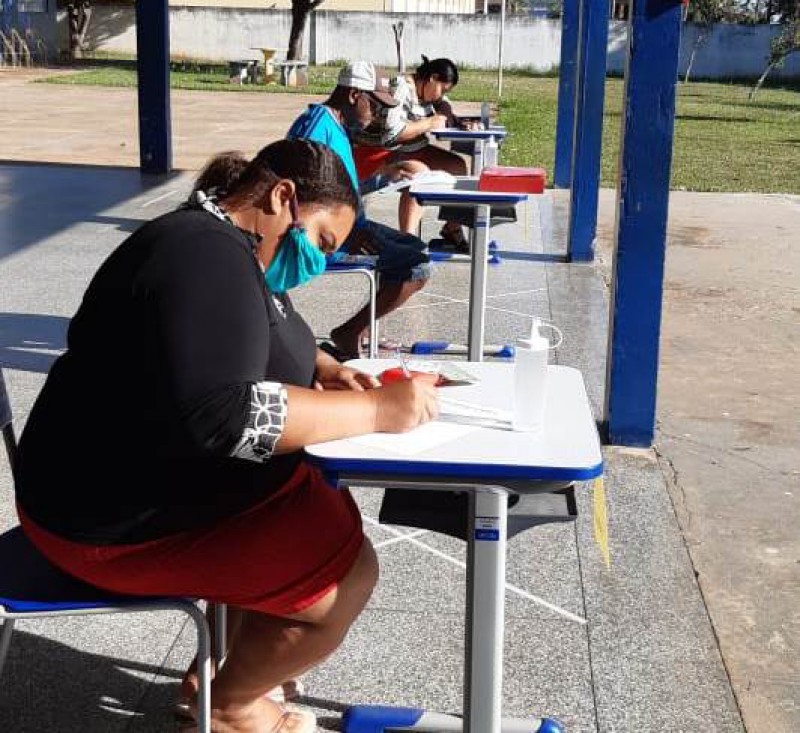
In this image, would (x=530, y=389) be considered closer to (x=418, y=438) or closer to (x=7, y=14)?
(x=418, y=438)

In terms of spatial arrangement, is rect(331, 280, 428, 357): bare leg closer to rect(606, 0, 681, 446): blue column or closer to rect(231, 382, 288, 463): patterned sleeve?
rect(606, 0, 681, 446): blue column

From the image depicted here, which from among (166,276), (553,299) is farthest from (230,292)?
(553,299)

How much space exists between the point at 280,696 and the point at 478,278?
3.27 metres

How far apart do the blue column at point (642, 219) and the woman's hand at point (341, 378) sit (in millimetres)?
2328

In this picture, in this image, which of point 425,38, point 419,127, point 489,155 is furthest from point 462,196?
point 425,38

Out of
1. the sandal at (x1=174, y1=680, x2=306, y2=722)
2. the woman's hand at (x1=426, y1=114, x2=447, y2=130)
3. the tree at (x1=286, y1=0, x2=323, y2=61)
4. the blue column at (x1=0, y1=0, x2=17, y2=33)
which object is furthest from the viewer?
the blue column at (x1=0, y1=0, x2=17, y2=33)

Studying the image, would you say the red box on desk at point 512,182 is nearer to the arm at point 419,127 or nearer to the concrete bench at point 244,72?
the arm at point 419,127

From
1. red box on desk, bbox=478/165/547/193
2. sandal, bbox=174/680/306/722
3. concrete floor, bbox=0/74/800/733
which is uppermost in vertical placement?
red box on desk, bbox=478/165/547/193

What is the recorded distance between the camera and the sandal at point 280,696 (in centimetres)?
291

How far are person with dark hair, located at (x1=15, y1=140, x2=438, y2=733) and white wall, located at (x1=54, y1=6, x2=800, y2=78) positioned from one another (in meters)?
38.3

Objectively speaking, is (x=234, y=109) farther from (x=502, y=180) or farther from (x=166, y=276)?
(x=166, y=276)

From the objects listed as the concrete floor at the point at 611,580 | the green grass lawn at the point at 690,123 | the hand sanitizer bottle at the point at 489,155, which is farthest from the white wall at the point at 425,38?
the concrete floor at the point at 611,580

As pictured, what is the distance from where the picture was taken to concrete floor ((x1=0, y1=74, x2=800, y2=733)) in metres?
3.20

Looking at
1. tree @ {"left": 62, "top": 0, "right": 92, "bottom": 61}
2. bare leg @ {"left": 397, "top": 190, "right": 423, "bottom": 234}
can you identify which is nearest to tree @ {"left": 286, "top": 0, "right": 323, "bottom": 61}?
tree @ {"left": 62, "top": 0, "right": 92, "bottom": 61}
